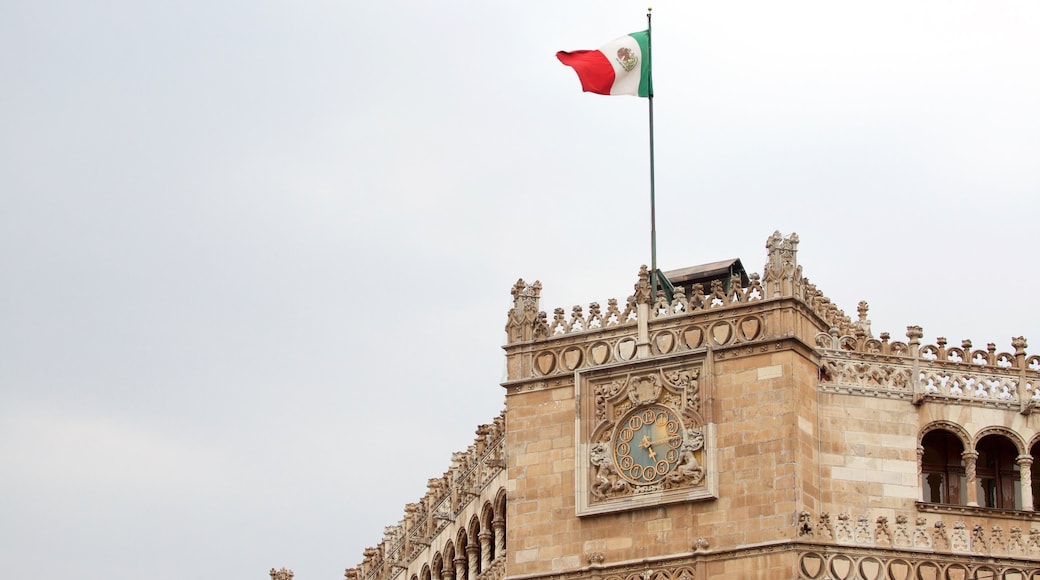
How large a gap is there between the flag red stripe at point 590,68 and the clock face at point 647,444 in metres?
8.60

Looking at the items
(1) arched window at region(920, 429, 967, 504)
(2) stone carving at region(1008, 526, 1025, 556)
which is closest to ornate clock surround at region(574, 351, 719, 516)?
(1) arched window at region(920, 429, 967, 504)

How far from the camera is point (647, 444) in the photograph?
4766cm

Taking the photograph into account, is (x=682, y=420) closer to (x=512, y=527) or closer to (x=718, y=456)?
(x=718, y=456)

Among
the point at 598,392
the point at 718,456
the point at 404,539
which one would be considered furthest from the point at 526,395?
the point at 404,539

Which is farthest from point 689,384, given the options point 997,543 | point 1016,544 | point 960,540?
point 1016,544

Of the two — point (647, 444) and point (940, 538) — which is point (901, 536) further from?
→ point (647, 444)

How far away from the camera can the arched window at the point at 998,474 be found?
1928 inches

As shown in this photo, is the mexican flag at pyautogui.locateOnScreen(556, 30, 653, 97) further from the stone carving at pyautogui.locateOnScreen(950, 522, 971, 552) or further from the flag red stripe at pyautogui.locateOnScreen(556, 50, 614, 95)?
the stone carving at pyautogui.locateOnScreen(950, 522, 971, 552)

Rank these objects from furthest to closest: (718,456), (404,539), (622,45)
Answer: (404,539) < (622,45) < (718,456)

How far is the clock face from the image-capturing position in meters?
47.3

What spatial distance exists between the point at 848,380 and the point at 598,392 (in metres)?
5.57

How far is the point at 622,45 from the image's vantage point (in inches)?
2066

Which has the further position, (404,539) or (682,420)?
(404,539)

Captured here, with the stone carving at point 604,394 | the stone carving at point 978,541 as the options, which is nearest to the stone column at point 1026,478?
the stone carving at point 978,541
